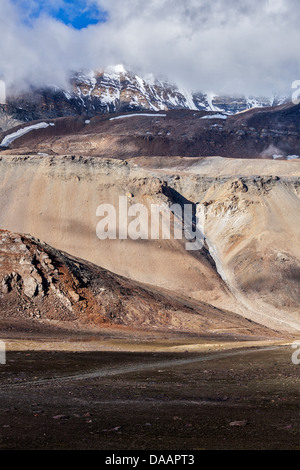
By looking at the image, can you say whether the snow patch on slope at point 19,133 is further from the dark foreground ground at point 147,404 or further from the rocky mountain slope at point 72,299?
the dark foreground ground at point 147,404

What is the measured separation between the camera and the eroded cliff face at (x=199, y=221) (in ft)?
238

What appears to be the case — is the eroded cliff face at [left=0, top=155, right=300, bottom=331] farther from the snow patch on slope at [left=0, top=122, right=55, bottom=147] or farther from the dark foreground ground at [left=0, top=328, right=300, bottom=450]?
the snow patch on slope at [left=0, top=122, right=55, bottom=147]

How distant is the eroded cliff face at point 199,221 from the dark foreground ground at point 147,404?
41.9 metres

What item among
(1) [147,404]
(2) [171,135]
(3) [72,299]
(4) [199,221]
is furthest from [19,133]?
(1) [147,404]

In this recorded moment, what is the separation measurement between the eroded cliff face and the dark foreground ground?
137 ft

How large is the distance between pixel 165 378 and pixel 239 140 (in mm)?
150283

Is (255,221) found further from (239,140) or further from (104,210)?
(239,140)

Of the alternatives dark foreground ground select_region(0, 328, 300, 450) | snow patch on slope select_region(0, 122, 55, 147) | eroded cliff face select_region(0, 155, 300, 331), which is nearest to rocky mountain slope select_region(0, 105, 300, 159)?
snow patch on slope select_region(0, 122, 55, 147)

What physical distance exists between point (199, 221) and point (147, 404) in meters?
81.4

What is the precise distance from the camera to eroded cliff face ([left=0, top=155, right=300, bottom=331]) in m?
72.7

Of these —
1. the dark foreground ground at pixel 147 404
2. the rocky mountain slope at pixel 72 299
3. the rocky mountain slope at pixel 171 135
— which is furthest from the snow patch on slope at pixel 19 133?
the dark foreground ground at pixel 147 404

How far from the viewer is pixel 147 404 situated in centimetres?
1460

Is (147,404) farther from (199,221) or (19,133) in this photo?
(19,133)

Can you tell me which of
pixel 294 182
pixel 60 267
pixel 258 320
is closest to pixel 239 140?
pixel 294 182
